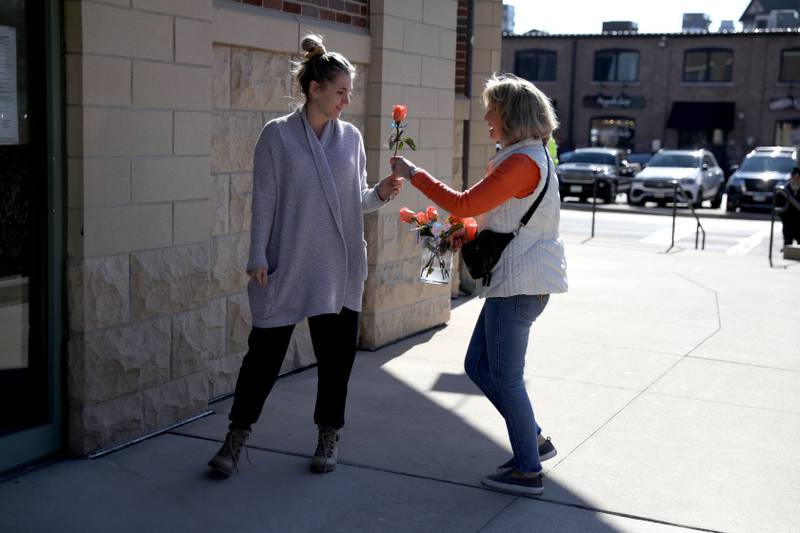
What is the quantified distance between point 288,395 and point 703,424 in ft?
8.00

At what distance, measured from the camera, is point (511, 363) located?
14.8 feet

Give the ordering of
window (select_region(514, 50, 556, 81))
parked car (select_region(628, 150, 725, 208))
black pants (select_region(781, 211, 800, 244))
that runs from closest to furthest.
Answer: black pants (select_region(781, 211, 800, 244)) < parked car (select_region(628, 150, 725, 208)) < window (select_region(514, 50, 556, 81))

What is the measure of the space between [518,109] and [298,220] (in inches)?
42.1

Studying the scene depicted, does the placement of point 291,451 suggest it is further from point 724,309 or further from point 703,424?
point 724,309

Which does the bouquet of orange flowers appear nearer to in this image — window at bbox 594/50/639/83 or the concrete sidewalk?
the concrete sidewalk

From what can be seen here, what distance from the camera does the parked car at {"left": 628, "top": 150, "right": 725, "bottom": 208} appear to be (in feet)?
95.8

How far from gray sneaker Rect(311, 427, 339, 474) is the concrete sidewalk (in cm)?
7

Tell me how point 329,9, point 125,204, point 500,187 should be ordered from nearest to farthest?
point 500,187 < point 125,204 < point 329,9

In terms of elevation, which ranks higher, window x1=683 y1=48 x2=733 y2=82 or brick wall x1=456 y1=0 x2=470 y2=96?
window x1=683 y1=48 x2=733 y2=82

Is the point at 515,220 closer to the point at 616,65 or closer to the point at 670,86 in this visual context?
the point at 670,86

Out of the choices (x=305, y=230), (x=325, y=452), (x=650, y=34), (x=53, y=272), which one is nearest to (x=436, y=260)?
(x=305, y=230)

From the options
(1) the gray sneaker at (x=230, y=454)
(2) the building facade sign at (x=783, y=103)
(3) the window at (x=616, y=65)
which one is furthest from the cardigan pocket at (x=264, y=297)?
(3) the window at (x=616, y=65)

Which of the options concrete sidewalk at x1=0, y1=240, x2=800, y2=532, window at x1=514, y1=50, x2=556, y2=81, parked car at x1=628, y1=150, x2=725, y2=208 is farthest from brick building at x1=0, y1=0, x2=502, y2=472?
window at x1=514, y1=50, x2=556, y2=81

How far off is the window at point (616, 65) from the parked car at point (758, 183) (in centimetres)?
2326
